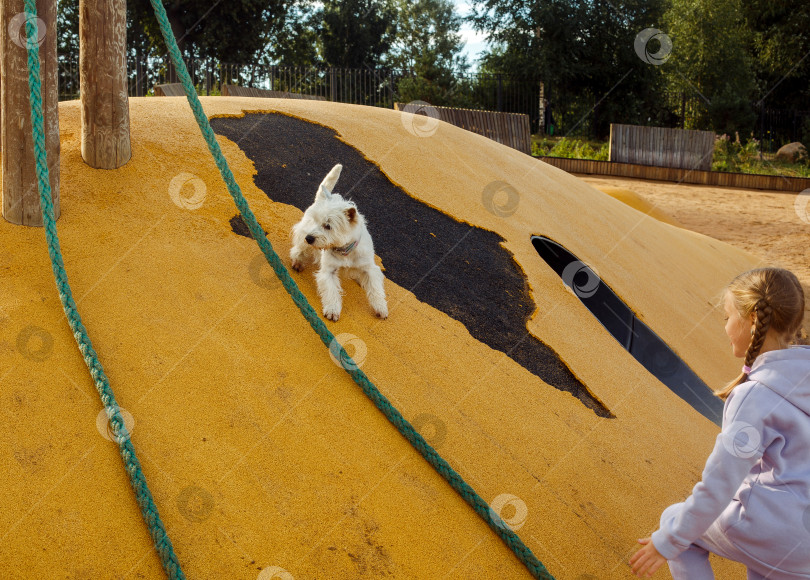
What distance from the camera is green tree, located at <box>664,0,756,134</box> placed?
26.3 meters

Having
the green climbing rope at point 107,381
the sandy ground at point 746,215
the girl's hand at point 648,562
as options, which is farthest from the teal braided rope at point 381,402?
the sandy ground at point 746,215

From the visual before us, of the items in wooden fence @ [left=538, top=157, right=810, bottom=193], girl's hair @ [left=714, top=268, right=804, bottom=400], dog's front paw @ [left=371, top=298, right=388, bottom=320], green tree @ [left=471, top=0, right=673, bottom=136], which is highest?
green tree @ [left=471, top=0, right=673, bottom=136]

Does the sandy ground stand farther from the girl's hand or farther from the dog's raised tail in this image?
the girl's hand

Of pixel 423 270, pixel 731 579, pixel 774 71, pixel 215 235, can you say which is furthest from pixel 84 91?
pixel 774 71

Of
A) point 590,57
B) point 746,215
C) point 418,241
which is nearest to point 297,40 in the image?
point 590,57

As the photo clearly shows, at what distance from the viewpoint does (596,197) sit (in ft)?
28.4

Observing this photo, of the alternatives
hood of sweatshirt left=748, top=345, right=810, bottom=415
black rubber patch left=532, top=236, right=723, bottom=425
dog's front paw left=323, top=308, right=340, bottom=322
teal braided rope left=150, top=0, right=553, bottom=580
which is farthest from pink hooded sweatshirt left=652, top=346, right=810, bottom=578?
black rubber patch left=532, top=236, right=723, bottom=425

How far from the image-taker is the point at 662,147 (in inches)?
807

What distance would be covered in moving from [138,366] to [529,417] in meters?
2.23

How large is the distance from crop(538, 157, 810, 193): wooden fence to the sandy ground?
0.38 meters

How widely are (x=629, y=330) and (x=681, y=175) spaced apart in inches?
629

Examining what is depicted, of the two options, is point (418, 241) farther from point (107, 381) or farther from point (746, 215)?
point (746, 215)

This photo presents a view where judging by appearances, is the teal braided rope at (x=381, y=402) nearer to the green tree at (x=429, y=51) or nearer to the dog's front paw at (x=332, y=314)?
the dog's front paw at (x=332, y=314)

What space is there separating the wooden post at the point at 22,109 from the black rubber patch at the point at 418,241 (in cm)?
123
